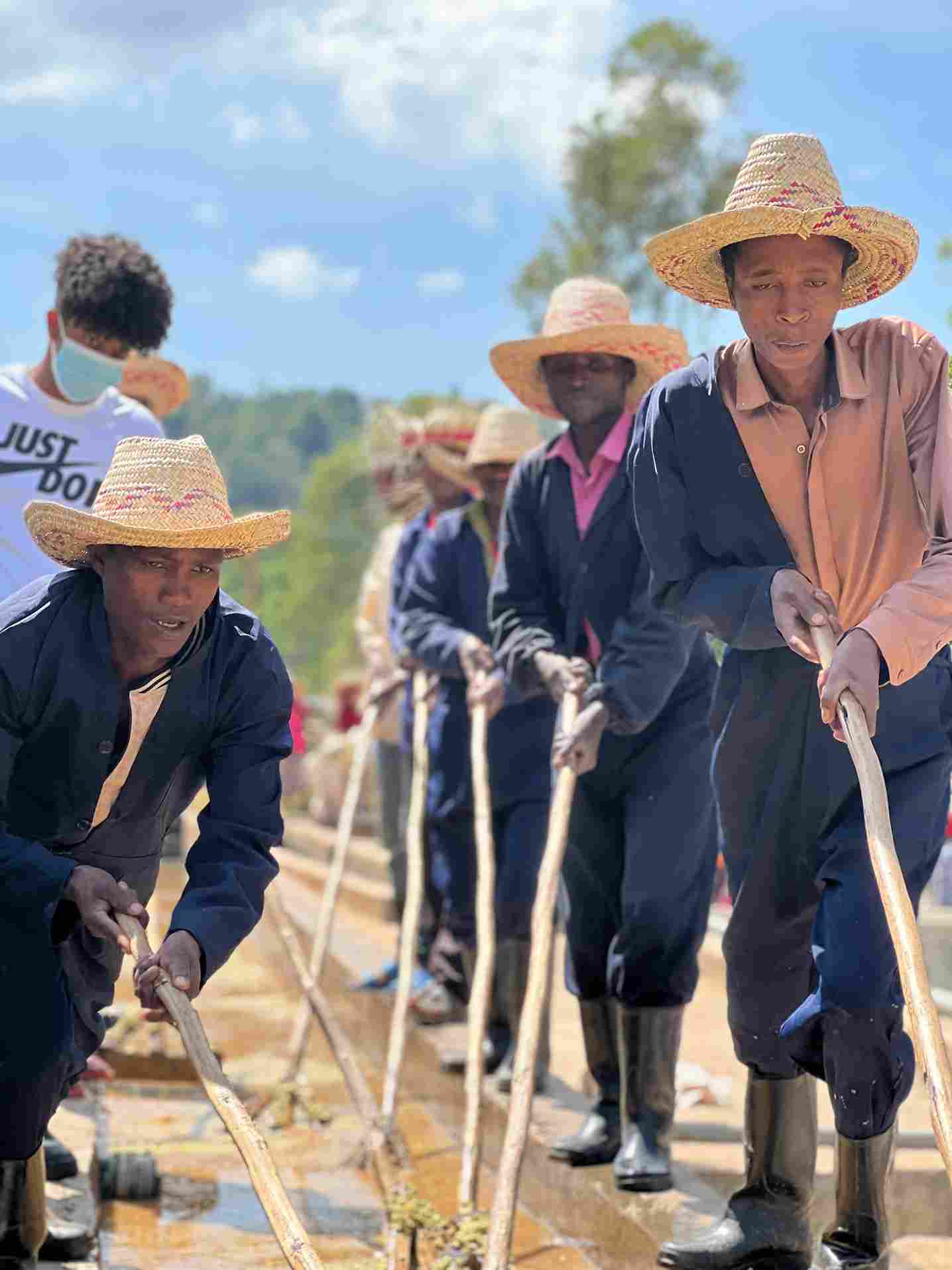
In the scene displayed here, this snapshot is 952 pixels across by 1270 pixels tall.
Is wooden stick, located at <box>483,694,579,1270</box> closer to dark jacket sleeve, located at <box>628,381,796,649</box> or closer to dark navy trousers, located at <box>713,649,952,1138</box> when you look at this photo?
dark navy trousers, located at <box>713,649,952,1138</box>

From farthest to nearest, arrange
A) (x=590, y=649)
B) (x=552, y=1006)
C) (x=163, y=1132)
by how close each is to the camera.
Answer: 1. (x=552, y=1006)
2. (x=163, y=1132)
3. (x=590, y=649)

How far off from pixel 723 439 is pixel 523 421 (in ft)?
10.2

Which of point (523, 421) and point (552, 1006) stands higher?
point (523, 421)

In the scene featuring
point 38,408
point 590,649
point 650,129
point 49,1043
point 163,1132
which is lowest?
point 163,1132

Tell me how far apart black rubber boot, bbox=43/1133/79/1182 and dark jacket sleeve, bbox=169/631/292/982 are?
1494 mm

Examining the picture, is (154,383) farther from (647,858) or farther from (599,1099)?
(599,1099)

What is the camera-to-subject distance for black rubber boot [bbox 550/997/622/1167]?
5.45m

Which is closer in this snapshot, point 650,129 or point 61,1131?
point 61,1131

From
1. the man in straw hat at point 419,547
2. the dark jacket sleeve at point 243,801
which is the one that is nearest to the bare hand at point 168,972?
the dark jacket sleeve at point 243,801

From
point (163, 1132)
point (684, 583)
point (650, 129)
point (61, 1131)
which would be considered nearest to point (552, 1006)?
point (163, 1132)

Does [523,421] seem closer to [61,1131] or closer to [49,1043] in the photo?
[61,1131]

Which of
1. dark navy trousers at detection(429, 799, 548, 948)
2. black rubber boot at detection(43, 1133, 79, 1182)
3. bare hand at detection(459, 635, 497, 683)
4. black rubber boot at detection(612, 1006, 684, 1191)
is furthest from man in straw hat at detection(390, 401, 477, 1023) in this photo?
black rubber boot at detection(43, 1133, 79, 1182)

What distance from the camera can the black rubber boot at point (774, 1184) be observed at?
4.19 metres

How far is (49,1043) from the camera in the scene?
379 cm
